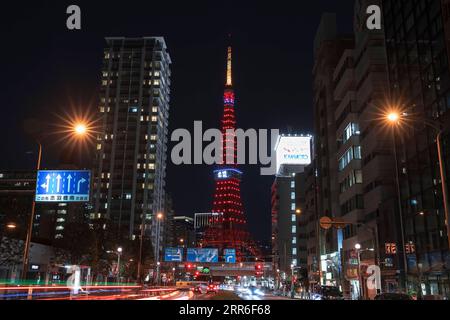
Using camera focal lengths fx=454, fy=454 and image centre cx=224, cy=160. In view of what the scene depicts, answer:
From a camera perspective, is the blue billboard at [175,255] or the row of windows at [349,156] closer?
the row of windows at [349,156]

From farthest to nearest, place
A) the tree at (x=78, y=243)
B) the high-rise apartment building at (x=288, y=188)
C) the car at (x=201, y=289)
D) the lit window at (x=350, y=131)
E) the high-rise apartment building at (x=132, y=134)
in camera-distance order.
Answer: the high-rise apartment building at (x=132, y=134) < the high-rise apartment building at (x=288, y=188) < the tree at (x=78, y=243) < the lit window at (x=350, y=131) < the car at (x=201, y=289)

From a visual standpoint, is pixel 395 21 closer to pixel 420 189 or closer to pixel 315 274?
pixel 420 189

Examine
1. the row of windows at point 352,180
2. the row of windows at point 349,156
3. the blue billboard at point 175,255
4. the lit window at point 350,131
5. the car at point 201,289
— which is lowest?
the car at point 201,289

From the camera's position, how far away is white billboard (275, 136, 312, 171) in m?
160

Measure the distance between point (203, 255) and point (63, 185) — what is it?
68.6m

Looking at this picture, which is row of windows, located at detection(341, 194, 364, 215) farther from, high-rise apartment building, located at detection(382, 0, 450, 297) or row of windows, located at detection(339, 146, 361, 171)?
high-rise apartment building, located at detection(382, 0, 450, 297)

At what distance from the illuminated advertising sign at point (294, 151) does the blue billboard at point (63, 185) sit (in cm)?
13560

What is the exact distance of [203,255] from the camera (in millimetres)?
92938

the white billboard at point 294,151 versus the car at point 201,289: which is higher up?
the white billboard at point 294,151

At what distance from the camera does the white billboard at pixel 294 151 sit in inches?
6304

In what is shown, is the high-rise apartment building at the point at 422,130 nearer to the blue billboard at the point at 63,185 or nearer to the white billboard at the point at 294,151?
the blue billboard at the point at 63,185

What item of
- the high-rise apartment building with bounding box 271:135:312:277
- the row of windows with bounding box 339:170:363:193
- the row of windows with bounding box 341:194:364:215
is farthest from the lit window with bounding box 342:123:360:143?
the high-rise apartment building with bounding box 271:135:312:277

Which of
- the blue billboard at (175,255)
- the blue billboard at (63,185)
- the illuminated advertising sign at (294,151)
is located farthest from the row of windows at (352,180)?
the illuminated advertising sign at (294,151)
